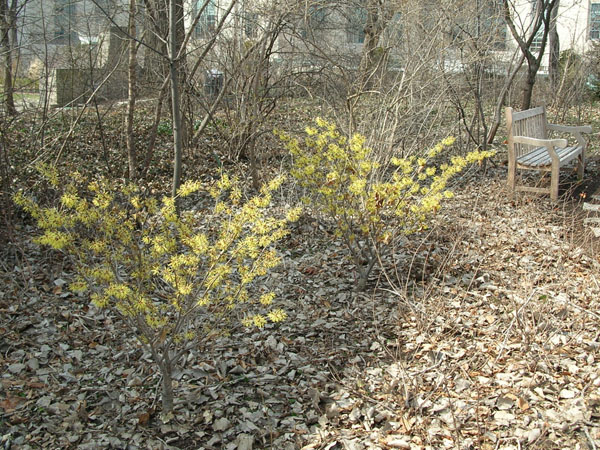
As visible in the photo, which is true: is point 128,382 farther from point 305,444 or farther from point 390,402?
point 390,402

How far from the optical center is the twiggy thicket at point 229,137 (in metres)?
3.30

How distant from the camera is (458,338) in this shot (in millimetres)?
3902

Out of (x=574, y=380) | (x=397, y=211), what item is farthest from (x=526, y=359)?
(x=397, y=211)

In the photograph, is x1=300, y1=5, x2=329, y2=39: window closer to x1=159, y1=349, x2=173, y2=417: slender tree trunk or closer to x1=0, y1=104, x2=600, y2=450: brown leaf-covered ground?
x1=0, y1=104, x2=600, y2=450: brown leaf-covered ground

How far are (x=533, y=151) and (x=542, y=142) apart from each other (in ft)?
3.32

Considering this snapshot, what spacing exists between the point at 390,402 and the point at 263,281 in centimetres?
192

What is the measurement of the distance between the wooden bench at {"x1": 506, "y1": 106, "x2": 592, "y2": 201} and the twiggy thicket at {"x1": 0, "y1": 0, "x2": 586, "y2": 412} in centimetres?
77

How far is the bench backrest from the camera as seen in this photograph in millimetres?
7102

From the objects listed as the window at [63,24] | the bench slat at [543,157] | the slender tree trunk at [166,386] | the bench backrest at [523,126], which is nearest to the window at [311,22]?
the window at [63,24]

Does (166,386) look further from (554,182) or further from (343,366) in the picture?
(554,182)

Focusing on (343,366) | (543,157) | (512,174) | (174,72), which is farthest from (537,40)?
(343,366)

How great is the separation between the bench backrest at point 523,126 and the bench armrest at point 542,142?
76 millimetres

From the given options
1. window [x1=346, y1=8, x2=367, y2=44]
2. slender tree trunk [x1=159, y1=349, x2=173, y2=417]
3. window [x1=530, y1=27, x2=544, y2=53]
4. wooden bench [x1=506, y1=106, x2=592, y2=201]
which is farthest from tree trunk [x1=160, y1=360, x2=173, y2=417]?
window [x1=530, y1=27, x2=544, y2=53]

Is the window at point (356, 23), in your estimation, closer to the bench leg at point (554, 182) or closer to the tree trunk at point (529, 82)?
the tree trunk at point (529, 82)
